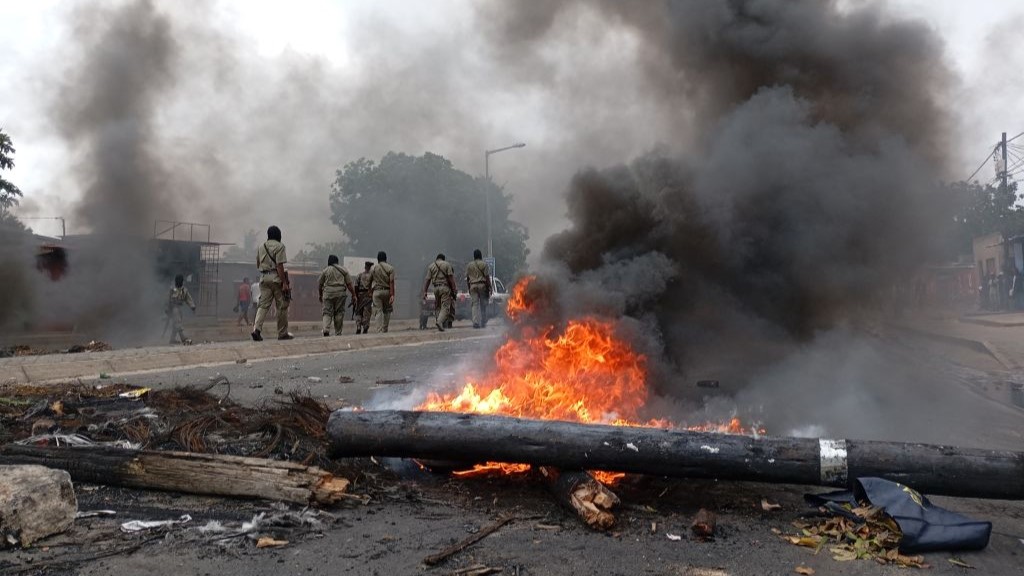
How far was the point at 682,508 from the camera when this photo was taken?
4.01 m

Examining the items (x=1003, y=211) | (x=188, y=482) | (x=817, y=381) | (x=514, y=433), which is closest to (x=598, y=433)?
(x=514, y=433)

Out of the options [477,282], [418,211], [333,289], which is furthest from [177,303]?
[418,211]

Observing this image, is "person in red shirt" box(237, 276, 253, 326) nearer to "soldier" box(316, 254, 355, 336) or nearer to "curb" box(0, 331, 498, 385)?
"soldier" box(316, 254, 355, 336)

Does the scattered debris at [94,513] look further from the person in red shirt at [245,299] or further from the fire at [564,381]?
the person in red shirt at [245,299]

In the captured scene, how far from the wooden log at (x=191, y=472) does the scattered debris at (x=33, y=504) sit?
0.53m

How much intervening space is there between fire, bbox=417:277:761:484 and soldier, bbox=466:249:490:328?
928 cm

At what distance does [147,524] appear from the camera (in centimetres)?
360

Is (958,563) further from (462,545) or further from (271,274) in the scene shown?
(271,274)

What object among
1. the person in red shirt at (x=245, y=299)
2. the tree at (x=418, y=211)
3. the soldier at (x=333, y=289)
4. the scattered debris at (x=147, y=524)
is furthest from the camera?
the tree at (x=418, y=211)

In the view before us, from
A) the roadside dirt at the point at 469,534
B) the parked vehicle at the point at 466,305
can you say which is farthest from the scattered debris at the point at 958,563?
the parked vehicle at the point at 466,305

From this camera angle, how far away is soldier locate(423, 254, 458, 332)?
15336 millimetres

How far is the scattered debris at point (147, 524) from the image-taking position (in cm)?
352

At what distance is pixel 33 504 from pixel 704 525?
3.40 metres

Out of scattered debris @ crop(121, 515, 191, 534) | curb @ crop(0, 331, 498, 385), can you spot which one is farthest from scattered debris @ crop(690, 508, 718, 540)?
curb @ crop(0, 331, 498, 385)
